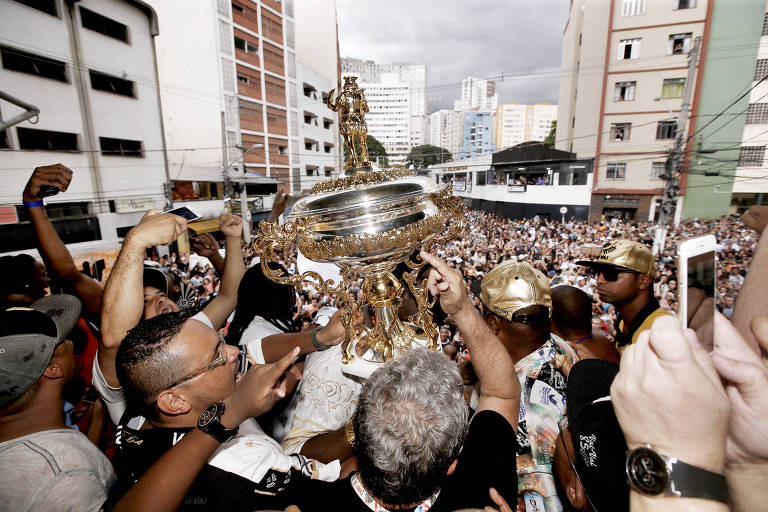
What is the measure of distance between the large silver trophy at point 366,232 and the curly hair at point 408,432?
1.87 ft

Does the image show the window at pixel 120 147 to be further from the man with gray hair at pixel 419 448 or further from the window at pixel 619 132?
the window at pixel 619 132

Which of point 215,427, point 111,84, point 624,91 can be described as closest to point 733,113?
point 624,91

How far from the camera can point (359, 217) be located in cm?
153

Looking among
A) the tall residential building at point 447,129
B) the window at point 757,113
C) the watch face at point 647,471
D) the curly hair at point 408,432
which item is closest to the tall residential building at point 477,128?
the tall residential building at point 447,129

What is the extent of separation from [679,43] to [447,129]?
125 metres

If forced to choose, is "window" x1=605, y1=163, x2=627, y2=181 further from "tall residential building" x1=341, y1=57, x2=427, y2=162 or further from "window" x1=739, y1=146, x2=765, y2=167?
"tall residential building" x1=341, y1=57, x2=427, y2=162

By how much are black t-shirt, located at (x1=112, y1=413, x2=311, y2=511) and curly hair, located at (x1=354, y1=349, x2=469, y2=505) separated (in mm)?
409

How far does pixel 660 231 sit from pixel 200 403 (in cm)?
1545

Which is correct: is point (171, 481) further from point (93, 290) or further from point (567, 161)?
point (567, 161)

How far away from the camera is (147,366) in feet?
4.68

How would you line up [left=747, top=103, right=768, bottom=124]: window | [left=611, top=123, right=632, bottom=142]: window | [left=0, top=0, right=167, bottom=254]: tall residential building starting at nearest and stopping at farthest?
[left=0, top=0, right=167, bottom=254]: tall residential building, [left=747, top=103, right=768, bottom=124]: window, [left=611, top=123, right=632, bottom=142]: window

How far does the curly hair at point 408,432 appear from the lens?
3.56 ft

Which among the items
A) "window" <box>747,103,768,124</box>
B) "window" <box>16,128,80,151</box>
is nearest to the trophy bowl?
"window" <box>16,128,80,151</box>

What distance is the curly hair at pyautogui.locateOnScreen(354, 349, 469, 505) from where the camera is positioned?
1.08 metres
